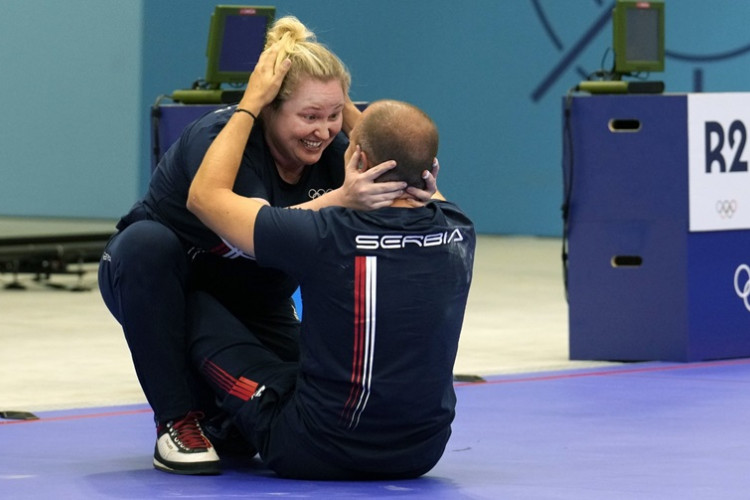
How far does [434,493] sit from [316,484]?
228 millimetres

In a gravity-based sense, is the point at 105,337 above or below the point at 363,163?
below

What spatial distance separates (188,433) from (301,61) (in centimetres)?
77

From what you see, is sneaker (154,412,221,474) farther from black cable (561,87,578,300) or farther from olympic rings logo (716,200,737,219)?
olympic rings logo (716,200,737,219)

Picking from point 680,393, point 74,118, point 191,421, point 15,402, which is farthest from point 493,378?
point 74,118

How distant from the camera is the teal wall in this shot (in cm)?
984

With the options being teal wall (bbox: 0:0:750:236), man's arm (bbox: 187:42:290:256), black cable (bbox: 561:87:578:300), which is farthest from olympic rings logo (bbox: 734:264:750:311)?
teal wall (bbox: 0:0:750:236)

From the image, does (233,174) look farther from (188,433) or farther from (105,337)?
(105,337)

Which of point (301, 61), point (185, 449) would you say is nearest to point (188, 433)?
point (185, 449)

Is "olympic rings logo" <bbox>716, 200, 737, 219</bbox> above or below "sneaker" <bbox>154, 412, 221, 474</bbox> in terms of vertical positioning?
above

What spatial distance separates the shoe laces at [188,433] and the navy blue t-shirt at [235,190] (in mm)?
319

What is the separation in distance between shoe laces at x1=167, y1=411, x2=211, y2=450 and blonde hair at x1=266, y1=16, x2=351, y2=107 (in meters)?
0.65

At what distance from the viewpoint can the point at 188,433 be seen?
3127 mm

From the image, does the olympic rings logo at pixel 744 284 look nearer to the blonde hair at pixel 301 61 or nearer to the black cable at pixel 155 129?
the black cable at pixel 155 129

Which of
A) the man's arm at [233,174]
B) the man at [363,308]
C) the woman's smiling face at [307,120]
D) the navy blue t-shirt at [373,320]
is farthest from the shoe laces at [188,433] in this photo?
the woman's smiling face at [307,120]
